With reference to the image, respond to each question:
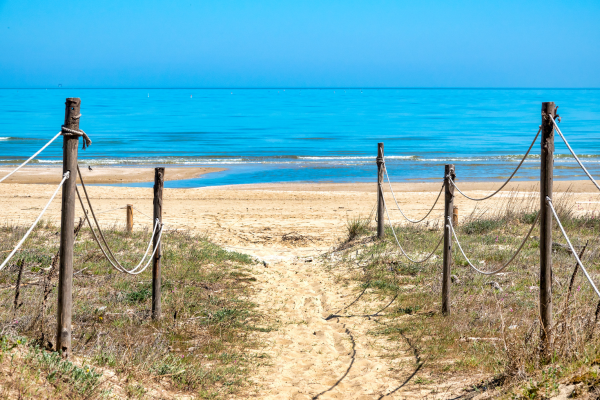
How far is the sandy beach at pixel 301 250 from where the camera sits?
199 inches

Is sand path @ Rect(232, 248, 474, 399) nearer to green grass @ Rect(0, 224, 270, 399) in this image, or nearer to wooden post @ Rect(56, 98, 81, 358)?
green grass @ Rect(0, 224, 270, 399)

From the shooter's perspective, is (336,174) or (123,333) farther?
(336,174)

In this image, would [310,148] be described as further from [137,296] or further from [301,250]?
[137,296]

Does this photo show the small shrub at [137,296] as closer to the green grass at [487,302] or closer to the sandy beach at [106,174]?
the green grass at [487,302]

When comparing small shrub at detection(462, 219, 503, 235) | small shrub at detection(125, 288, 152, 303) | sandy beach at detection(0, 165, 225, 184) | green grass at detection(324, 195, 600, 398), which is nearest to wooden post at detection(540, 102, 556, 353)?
green grass at detection(324, 195, 600, 398)

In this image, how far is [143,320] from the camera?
604 centimetres

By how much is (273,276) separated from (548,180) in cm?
536

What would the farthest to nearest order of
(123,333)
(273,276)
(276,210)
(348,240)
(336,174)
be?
(336,174)
(276,210)
(348,240)
(273,276)
(123,333)

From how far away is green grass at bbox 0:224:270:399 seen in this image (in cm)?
443

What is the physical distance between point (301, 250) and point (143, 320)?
513 centimetres

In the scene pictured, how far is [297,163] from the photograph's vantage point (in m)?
31.3

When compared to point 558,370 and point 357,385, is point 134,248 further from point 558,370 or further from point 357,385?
point 558,370

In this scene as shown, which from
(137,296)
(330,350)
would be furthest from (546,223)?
(137,296)

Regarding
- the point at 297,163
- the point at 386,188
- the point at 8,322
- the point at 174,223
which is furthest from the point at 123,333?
the point at 297,163
